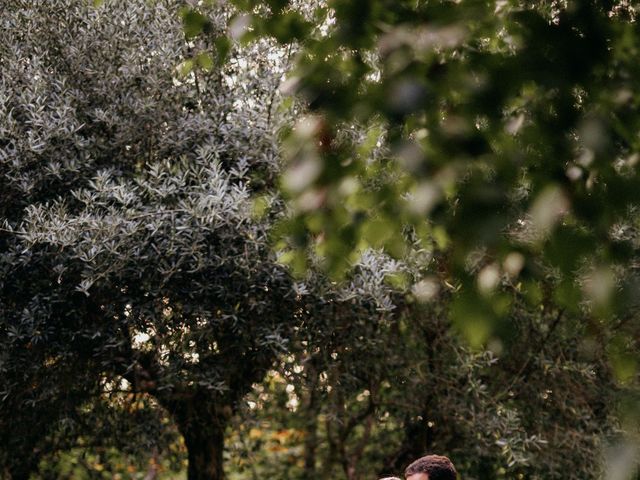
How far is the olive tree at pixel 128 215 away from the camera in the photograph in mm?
7363

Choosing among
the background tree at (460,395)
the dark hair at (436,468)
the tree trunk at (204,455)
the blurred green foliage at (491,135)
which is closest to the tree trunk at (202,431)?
the tree trunk at (204,455)

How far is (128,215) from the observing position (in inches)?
286

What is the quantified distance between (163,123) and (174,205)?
3.49ft

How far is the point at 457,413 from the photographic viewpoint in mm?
9164

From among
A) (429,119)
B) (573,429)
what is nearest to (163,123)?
(573,429)

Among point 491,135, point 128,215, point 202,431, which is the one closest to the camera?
Result: point 491,135

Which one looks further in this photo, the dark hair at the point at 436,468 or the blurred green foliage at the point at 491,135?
the dark hair at the point at 436,468

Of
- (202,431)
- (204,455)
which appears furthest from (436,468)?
(204,455)

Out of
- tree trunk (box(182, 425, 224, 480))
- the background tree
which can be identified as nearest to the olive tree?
tree trunk (box(182, 425, 224, 480))

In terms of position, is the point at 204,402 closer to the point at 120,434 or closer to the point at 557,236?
the point at 120,434

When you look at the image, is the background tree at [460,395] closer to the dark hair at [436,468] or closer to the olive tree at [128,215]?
the olive tree at [128,215]

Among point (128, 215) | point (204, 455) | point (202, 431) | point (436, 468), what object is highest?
point (128, 215)

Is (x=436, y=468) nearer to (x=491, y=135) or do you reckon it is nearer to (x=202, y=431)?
(x=491, y=135)

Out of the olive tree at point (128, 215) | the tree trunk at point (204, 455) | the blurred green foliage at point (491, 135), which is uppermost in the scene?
the olive tree at point (128, 215)
